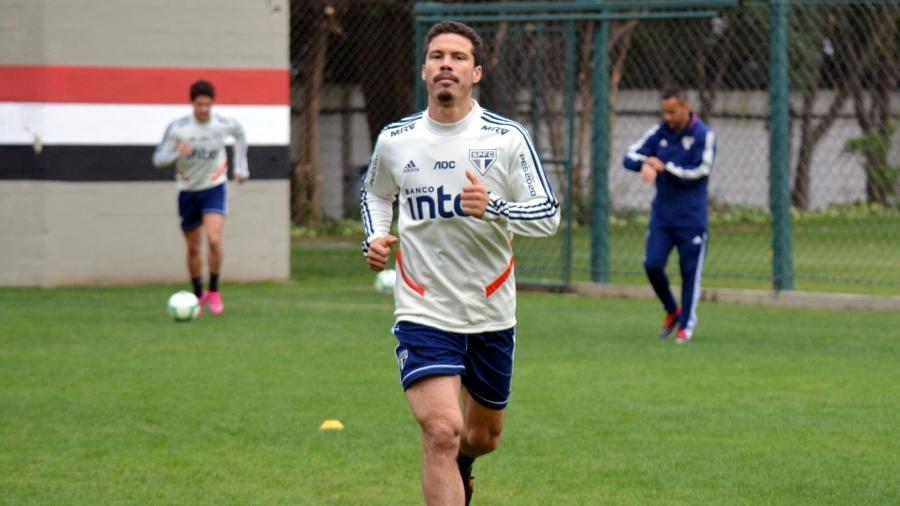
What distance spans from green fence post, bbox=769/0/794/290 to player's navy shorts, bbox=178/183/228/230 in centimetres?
556

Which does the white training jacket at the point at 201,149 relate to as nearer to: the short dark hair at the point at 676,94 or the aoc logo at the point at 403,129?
the short dark hair at the point at 676,94

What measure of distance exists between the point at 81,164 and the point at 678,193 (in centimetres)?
774

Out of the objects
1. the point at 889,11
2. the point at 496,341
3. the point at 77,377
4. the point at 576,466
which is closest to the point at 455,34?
the point at 496,341

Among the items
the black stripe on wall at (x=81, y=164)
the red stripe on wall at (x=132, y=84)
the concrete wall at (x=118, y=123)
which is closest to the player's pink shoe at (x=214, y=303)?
the concrete wall at (x=118, y=123)

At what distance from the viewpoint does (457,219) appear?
21.9 ft

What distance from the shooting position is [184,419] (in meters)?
9.70

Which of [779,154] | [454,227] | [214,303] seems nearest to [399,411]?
[454,227]

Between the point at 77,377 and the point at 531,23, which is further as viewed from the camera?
the point at 531,23

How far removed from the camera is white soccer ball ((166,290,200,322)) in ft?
48.5

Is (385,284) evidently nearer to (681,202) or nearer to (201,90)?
(201,90)

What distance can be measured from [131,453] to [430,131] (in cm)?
296

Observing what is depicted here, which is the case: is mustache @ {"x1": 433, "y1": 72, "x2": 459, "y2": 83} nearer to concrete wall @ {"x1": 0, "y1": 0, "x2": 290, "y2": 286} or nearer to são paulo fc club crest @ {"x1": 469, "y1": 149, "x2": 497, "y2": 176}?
são paulo fc club crest @ {"x1": 469, "y1": 149, "x2": 497, "y2": 176}

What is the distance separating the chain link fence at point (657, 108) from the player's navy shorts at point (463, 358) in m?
10.0

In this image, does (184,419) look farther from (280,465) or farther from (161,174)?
(161,174)
